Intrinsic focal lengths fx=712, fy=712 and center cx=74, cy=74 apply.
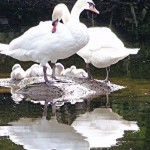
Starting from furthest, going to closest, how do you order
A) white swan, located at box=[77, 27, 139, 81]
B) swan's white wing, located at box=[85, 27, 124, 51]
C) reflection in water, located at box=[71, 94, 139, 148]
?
1. swan's white wing, located at box=[85, 27, 124, 51]
2. white swan, located at box=[77, 27, 139, 81]
3. reflection in water, located at box=[71, 94, 139, 148]

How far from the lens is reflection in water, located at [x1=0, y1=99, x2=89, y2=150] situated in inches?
366

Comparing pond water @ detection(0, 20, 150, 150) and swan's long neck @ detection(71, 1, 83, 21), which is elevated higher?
swan's long neck @ detection(71, 1, 83, 21)

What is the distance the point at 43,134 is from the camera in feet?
32.9

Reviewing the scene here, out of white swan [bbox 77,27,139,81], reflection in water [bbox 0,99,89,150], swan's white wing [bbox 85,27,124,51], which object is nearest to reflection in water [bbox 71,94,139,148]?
reflection in water [bbox 0,99,89,150]

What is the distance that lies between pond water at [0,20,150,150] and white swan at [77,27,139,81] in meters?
0.68

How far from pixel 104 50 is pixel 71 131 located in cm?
403

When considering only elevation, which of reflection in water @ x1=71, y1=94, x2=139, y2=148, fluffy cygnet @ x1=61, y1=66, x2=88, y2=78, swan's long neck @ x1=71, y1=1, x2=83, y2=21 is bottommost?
reflection in water @ x1=71, y1=94, x2=139, y2=148

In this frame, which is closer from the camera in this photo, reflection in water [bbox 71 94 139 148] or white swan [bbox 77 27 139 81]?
reflection in water [bbox 71 94 139 148]

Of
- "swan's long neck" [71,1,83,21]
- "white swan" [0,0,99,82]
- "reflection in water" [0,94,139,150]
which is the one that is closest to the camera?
"reflection in water" [0,94,139,150]

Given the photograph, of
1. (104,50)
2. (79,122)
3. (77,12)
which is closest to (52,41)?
(104,50)

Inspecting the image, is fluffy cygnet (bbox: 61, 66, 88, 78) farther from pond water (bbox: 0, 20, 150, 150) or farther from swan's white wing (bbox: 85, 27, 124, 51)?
swan's white wing (bbox: 85, 27, 124, 51)

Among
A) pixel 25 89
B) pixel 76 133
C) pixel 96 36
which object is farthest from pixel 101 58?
pixel 76 133

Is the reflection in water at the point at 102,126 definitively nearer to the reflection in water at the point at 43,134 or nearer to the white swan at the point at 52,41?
the reflection in water at the point at 43,134

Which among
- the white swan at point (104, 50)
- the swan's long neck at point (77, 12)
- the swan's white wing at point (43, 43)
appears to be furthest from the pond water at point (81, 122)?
the swan's long neck at point (77, 12)
